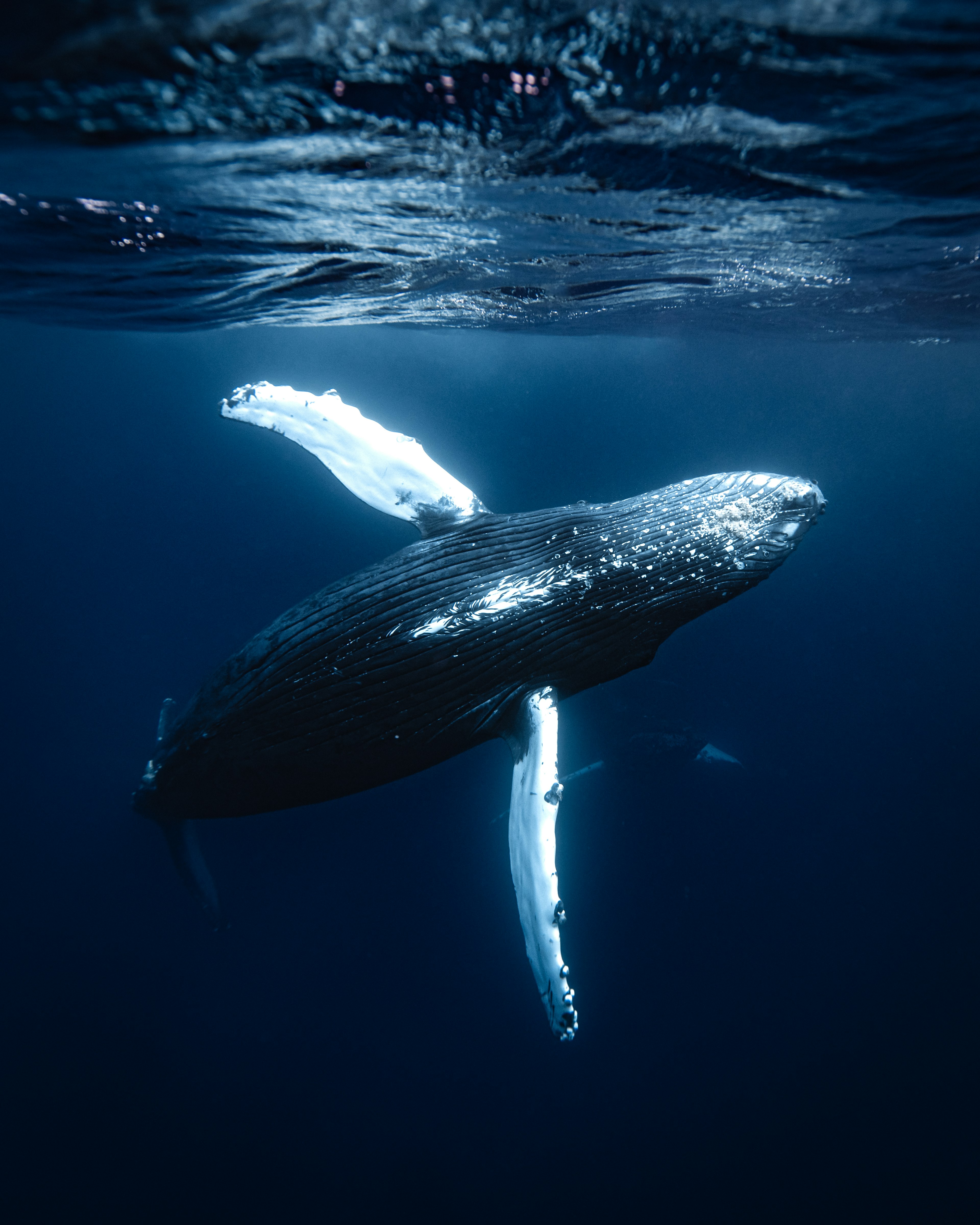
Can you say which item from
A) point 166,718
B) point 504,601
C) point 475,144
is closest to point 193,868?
point 166,718

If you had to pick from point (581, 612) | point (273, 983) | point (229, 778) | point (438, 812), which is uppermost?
point (581, 612)

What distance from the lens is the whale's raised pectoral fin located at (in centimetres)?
435

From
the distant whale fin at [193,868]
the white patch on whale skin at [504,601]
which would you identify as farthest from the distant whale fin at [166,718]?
the white patch on whale skin at [504,601]

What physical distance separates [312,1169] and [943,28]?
45.7 ft

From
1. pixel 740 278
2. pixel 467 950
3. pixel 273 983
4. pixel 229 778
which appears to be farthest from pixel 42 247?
pixel 467 950

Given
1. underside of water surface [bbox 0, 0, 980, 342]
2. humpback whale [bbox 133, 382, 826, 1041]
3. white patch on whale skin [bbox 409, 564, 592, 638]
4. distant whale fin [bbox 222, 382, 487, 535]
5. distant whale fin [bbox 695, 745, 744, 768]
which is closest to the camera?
underside of water surface [bbox 0, 0, 980, 342]

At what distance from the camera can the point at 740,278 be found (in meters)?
9.20

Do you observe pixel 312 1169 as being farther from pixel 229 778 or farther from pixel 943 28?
pixel 943 28

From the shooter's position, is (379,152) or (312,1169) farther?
(312,1169)

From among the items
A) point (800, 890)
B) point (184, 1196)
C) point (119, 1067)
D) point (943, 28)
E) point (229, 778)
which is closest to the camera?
point (943, 28)

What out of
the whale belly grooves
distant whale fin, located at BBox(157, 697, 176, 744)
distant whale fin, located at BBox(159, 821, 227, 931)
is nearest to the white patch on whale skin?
the whale belly grooves

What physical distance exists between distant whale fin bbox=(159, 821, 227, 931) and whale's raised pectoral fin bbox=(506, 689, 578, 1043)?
4298 millimetres

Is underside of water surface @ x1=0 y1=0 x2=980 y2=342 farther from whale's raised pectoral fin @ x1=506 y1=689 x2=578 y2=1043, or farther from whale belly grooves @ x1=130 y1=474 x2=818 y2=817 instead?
whale's raised pectoral fin @ x1=506 y1=689 x2=578 y2=1043

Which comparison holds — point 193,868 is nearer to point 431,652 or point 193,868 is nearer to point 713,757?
point 431,652
